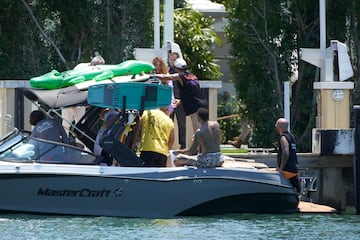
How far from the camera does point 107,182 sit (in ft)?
55.0

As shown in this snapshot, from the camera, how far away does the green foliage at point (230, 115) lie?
27587 mm

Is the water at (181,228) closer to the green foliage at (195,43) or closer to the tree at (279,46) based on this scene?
the tree at (279,46)

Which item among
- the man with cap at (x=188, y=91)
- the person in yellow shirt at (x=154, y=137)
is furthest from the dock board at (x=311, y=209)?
the person in yellow shirt at (x=154, y=137)

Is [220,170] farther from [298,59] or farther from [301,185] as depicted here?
→ [298,59]

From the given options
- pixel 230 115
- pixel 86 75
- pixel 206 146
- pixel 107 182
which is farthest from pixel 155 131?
pixel 230 115

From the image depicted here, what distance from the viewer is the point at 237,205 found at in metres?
A: 17.3

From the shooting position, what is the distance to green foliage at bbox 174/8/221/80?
30.9m

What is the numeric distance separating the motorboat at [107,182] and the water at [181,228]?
0.18 meters

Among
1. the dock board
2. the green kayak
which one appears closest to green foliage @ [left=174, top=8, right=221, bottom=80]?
the dock board

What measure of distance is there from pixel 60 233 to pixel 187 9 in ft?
57.3

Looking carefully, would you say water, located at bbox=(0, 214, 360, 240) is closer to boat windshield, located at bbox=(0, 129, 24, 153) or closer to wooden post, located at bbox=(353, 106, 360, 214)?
boat windshield, located at bbox=(0, 129, 24, 153)

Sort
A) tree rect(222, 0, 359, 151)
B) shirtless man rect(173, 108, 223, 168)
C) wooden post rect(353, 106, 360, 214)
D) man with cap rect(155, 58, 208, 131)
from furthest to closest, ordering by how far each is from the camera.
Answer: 1. tree rect(222, 0, 359, 151)
2. wooden post rect(353, 106, 360, 214)
3. man with cap rect(155, 58, 208, 131)
4. shirtless man rect(173, 108, 223, 168)

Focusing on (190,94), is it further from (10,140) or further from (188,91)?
(10,140)

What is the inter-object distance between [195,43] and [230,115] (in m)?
2.06
